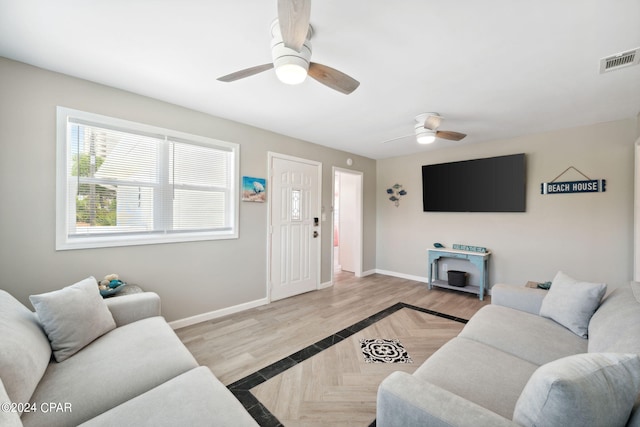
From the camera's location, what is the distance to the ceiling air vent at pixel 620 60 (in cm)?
186

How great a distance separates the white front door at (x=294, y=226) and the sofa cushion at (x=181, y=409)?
2.49 metres

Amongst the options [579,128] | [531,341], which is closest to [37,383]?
[531,341]

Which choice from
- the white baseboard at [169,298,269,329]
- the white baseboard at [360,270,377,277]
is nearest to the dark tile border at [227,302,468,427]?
the white baseboard at [169,298,269,329]

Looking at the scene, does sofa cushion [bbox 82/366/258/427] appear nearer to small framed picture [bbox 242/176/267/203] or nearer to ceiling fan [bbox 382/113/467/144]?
small framed picture [bbox 242/176/267/203]

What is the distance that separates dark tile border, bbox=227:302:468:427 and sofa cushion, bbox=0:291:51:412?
1.11 meters

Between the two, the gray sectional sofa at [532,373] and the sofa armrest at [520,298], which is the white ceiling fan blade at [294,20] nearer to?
the gray sectional sofa at [532,373]

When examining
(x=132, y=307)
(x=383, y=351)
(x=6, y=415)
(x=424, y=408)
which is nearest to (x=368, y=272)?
(x=383, y=351)

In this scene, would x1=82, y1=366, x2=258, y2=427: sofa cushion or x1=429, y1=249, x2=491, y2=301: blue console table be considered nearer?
x1=82, y1=366, x2=258, y2=427: sofa cushion

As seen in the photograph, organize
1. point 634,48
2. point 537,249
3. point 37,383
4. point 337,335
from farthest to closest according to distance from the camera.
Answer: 1. point 537,249
2. point 337,335
3. point 634,48
4. point 37,383

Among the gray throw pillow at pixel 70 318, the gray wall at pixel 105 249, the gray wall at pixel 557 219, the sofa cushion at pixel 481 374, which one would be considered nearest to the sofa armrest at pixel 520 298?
the sofa cushion at pixel 481 374

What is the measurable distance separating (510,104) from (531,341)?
239cm

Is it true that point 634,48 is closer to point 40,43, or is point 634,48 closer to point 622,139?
point 622,139

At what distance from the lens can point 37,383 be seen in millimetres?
1219

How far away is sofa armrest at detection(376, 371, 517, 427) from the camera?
2.93ft
